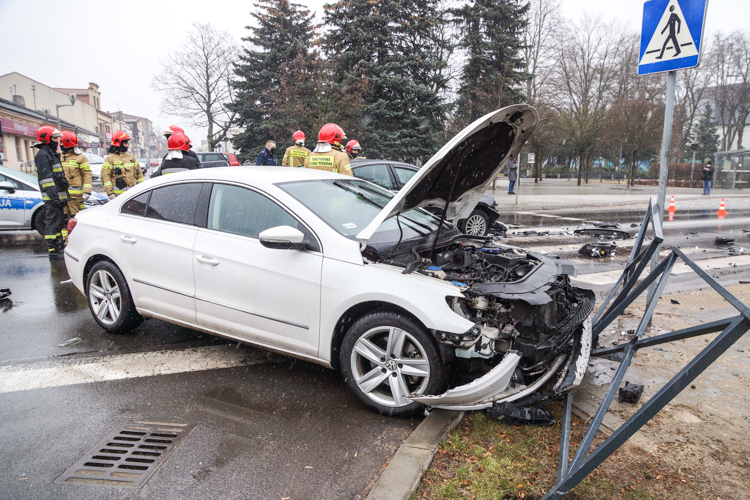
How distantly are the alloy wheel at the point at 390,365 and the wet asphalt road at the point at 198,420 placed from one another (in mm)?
175

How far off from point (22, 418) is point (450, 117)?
24.3m

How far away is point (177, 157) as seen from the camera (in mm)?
7703

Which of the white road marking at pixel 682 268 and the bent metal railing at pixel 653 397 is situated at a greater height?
the bent metal railing at pixel 653 397

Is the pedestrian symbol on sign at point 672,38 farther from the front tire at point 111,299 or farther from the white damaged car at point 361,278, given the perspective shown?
the front tire at point 111,299

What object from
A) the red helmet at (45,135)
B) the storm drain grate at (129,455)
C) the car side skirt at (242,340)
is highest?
the red helmet at (45,135)

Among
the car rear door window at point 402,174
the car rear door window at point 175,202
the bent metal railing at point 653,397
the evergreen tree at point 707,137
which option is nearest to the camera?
the bent metal railing at point 653,397

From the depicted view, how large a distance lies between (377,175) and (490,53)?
2170 centimetres

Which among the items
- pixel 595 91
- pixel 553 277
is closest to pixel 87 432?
pixel 553 277

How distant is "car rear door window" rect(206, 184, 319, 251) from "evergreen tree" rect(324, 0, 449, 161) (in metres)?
18.5

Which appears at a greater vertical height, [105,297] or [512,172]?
[512,172]

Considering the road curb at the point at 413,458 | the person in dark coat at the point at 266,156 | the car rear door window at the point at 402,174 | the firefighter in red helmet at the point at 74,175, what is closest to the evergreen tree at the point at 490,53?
the person in dark coat at the point at 266,156

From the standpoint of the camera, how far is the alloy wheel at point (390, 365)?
3.09m

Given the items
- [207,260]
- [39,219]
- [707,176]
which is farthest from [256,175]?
[707,176]

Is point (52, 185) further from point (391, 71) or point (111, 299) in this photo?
point (391, 71)
